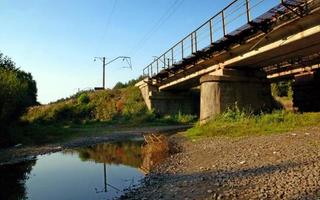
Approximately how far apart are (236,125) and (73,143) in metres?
11.8

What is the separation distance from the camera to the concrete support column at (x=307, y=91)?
106ft

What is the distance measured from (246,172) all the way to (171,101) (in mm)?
38029

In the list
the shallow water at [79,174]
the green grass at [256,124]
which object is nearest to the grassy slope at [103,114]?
the green grass at [256,124]

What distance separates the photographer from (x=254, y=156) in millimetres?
12062

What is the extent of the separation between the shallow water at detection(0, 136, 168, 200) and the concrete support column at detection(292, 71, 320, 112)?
19.4 meters

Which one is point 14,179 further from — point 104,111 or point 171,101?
point 104,111

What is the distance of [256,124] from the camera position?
20219mm

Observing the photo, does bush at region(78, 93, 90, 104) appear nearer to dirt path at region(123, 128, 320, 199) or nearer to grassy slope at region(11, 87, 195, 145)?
grassy slope at region(11, 87, 195, 145)

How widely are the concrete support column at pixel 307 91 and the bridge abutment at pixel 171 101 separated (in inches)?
670

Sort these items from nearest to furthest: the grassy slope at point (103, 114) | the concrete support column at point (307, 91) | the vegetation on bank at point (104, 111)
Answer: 1. the concrete support column at point (307, 91)
2. the grassy slope at point (103, 114)
3. the vegetation on bank at point (104, 111)

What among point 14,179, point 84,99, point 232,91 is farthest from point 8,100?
point 84,99

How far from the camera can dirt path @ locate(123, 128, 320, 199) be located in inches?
317

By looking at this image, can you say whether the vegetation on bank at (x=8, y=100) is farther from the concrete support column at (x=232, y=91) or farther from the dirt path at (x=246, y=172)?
the dirt path at (x=246, y=172)

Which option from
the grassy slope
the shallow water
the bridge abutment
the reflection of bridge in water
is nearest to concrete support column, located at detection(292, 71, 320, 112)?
the reflection of bridge in water
